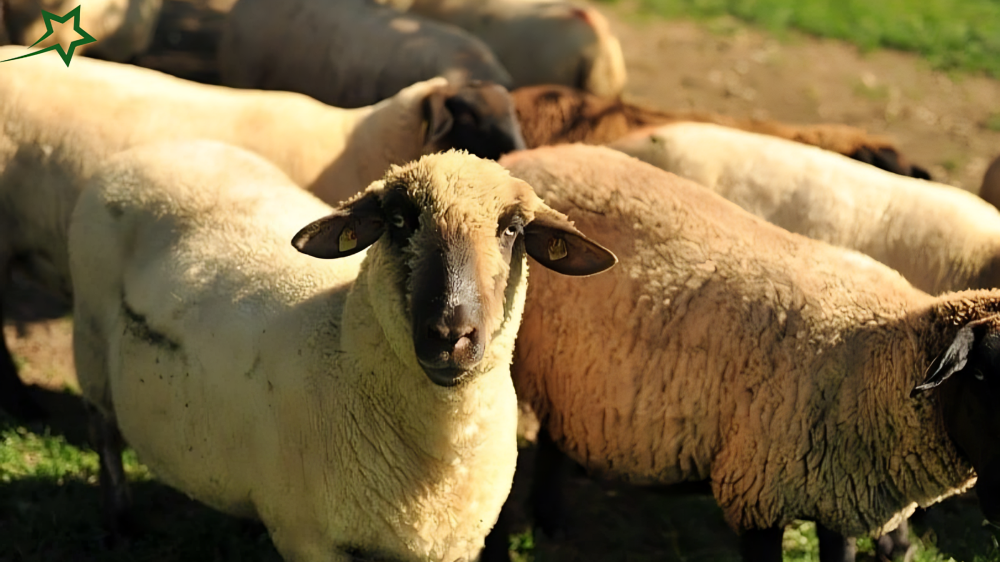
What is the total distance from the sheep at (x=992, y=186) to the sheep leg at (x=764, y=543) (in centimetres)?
360

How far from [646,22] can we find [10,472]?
981 cm

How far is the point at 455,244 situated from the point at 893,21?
455 inches

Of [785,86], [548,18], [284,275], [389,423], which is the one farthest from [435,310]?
[785,86]

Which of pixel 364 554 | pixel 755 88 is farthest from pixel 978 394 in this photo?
pixel 755 88

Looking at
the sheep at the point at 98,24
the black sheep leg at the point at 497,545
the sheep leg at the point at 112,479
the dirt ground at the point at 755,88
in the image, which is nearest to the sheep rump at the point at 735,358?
the black sheep leg at the point at 497,545

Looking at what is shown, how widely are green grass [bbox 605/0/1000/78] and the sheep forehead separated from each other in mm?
10108

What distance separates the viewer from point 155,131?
16.9ft

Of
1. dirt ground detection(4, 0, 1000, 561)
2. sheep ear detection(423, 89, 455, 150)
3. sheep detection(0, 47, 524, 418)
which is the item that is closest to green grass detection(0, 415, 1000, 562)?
dirt ground detection(4, 0, 1000, 561)

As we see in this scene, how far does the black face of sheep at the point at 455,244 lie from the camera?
277 centimetres

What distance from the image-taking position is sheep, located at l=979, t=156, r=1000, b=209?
255 inches

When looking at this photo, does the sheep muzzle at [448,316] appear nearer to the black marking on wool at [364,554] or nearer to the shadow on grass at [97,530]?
the black marking on wool at [364,554]

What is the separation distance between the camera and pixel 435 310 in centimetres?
275

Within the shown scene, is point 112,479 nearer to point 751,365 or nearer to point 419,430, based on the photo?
point 419,430

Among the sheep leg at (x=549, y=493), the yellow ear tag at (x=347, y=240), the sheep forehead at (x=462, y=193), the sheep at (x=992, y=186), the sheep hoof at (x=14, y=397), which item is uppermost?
the sheep forehead at (x=462, y=193)
